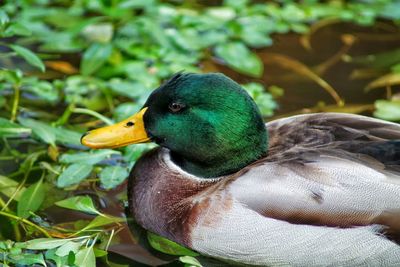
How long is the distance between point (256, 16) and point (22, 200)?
2924 millimetres

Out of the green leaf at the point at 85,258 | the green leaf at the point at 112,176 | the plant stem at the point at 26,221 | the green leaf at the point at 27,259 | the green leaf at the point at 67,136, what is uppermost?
the green leaf at the point at 85,258

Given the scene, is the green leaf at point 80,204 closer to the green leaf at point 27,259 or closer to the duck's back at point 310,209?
the green leaf at point 27,259

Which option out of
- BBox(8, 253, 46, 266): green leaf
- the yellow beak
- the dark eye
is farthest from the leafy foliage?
the dark eye

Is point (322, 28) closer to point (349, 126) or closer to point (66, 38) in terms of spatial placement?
point (66, 38)

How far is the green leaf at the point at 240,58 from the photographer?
6.58 meters

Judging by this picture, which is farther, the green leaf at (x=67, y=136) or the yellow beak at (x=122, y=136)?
the green leaf at (x=67, y=136)

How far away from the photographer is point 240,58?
6.65 meters

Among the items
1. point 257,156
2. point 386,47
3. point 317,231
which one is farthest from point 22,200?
point 386,47

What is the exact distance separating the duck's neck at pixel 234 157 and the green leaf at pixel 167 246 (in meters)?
0.40

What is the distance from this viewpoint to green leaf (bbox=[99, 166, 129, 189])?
17.2 ft

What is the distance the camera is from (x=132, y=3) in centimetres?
665

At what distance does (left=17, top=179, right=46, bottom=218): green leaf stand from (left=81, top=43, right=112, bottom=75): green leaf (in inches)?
55.1

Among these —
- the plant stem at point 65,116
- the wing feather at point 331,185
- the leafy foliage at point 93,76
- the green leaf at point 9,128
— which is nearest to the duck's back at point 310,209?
the wing feather at point 331,185

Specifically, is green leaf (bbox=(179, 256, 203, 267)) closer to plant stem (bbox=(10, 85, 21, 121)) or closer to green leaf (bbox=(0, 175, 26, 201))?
green leaf (bbox=(0, 175, 26, 201))
